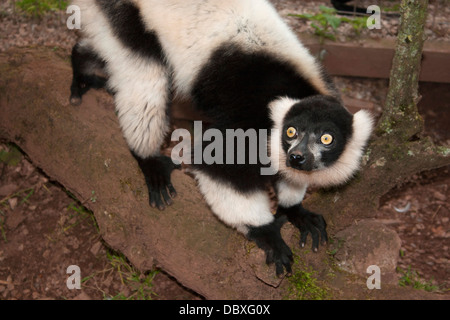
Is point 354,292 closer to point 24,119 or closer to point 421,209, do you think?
point 421,209

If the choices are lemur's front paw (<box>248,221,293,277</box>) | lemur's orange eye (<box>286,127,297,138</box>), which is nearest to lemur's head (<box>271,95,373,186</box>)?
lemur's orange eye (<box>286,127,297,138</box>)

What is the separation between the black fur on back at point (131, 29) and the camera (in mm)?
3492

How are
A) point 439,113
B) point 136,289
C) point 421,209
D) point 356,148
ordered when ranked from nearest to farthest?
point 356,148
point 136,289
point 421,209
point 439,113

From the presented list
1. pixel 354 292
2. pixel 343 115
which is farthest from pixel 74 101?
pixel 354 292

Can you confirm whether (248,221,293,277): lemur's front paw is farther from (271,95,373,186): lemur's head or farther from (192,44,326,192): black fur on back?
(271,95,373,186): lemur's head

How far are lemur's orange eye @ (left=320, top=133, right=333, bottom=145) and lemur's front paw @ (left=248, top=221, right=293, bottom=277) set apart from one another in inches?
29.7

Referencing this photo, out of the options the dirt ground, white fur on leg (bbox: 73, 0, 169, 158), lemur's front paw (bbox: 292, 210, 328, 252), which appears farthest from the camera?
the dirt ground

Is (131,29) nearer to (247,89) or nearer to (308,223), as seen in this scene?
(247,89)

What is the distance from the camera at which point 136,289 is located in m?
4.34

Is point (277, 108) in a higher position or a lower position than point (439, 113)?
higher

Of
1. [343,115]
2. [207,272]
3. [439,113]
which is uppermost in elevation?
[343,115]

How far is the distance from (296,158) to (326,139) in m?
0.27

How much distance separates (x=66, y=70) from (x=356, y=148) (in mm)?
2711

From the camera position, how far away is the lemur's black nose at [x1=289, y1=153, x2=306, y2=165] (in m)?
3.03
